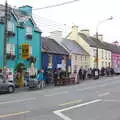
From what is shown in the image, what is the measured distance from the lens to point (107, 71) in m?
66.8

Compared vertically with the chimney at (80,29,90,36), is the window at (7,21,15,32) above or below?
below

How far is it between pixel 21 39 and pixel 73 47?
20.8 m

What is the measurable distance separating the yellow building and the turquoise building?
20621mm

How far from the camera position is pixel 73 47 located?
66375 mm

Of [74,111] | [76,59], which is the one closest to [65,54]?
[76,59]

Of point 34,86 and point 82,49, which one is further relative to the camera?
point 82,49

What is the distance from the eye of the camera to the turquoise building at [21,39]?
143 ft

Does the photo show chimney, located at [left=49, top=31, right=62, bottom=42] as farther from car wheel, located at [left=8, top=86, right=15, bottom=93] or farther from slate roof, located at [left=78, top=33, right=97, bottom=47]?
car wheel, located at [left=8, top=86, right=15, bottom=93]

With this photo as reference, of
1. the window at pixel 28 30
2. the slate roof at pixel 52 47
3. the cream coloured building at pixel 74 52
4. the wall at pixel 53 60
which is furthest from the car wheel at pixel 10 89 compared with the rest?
the cream coloured building at pixel 74 52

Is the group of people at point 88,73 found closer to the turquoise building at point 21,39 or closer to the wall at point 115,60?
the turquoise building at point 21,39

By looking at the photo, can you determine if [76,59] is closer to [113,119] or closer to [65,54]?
[65,54]

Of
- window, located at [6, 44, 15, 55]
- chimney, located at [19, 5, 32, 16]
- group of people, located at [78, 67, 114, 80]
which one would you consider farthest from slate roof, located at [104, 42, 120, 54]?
window, located at [6, 44, 15, 55]

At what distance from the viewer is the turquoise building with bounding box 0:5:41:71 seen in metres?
43.4

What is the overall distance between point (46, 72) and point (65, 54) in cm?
857
